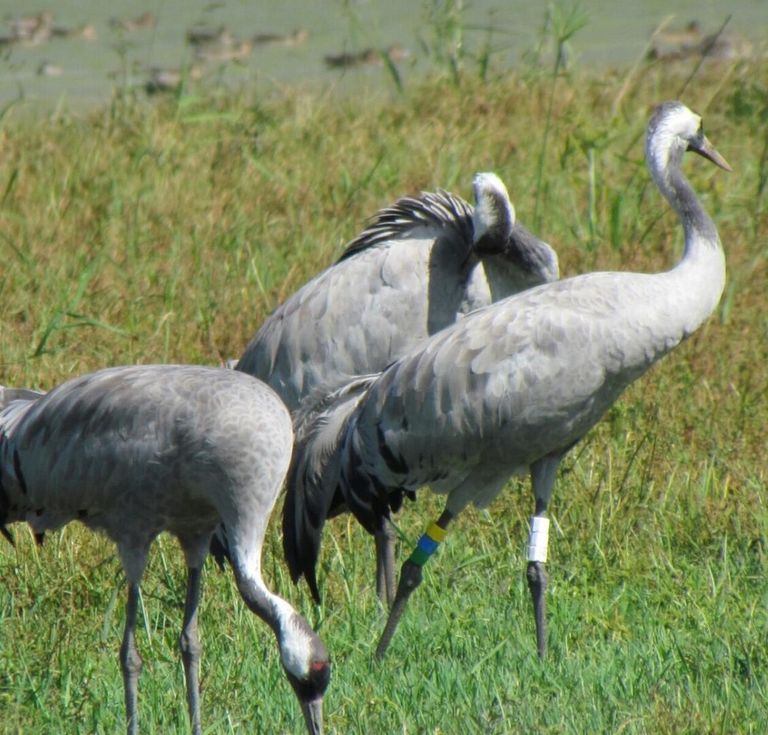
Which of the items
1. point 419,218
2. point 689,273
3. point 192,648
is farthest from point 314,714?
point 419,218

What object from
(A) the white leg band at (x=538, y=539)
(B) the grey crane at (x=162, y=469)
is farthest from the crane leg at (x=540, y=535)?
(B) the grey crane at (x=162, y=469)

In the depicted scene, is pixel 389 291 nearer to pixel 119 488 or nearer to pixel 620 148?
pixel 119 488

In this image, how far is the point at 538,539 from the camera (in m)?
4.60

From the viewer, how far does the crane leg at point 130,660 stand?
3.94m

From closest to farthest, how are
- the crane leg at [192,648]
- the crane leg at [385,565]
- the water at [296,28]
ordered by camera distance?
the crane leg at [192,648]
the crane leg at [385,565]
the water at [296,28]

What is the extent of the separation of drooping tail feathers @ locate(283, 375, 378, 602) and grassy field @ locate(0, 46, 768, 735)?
207 millimetres

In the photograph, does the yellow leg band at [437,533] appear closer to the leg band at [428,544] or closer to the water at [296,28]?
the leg band at [428,544]

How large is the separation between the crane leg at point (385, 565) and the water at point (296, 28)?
218 inches

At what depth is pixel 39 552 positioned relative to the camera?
4.94m

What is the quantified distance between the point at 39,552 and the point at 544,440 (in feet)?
5.53

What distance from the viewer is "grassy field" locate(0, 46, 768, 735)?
13.0 ft

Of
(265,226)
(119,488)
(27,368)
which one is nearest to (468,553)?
(119,488)

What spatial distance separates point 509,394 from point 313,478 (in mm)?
786

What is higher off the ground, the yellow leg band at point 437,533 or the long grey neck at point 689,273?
the long grey neck at point 689,273
